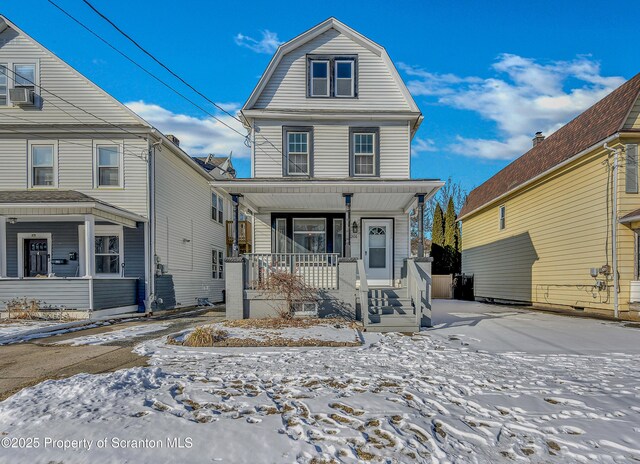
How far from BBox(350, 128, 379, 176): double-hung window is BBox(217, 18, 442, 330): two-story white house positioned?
3 centimetres

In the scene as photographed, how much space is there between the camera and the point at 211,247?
1730 centimetres

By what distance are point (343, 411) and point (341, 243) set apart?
328 inches

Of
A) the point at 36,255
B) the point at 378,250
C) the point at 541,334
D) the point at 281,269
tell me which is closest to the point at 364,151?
the point at 378,250

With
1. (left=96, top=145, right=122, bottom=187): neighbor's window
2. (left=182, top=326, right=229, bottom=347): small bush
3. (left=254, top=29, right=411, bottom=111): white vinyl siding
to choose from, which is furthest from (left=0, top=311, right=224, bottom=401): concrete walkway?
(left=254, top=29, right=411, bottom=111): white vinyl siding

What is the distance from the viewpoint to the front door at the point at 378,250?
1151cm

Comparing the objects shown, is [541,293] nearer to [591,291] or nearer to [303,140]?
[591,291]

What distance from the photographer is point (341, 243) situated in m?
11.7

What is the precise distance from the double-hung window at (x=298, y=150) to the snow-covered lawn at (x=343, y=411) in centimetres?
711

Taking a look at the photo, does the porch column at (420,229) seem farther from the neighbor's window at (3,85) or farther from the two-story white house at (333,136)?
the neighbor's window at (3,85)

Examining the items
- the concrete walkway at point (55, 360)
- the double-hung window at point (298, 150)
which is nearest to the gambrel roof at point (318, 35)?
the double-hung window at point (298, 150)

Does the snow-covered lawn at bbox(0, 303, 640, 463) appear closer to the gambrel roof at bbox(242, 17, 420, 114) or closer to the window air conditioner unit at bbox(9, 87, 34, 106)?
the gambrel roof at bbox(242, 17, 420, 114)

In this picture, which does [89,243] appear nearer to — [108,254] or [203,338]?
[108,254]

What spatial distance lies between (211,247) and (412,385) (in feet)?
47.3

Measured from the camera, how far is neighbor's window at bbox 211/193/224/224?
17938 mm
